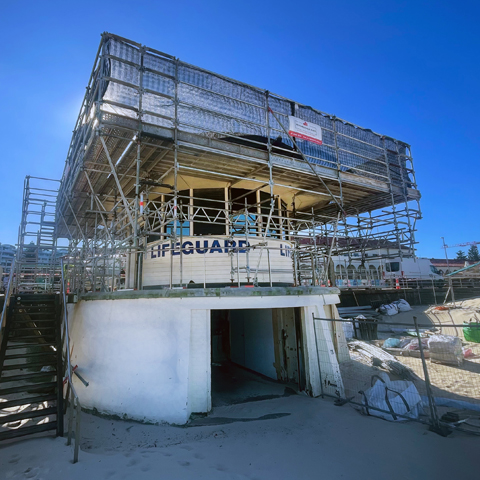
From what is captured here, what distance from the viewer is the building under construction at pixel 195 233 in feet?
22.7

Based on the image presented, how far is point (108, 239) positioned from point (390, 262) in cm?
3616

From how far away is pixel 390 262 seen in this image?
3738cm

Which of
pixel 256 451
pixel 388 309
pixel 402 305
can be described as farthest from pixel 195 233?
pixel 402 305

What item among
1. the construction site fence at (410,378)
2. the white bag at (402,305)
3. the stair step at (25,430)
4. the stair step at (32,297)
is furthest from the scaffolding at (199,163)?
the white bag at (402,305)

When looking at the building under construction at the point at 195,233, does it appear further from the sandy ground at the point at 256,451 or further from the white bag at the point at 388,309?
the white bag at the point at 388,309

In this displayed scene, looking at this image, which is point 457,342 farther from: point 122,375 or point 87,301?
point 87,301

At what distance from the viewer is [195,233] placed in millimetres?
11352

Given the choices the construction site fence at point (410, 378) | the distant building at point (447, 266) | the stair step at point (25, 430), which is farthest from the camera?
the distant building at point (447, 266)

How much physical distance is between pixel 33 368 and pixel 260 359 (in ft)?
21.3

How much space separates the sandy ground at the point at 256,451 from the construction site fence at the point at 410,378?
491 millimetres

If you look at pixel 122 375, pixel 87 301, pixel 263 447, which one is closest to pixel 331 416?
pixel 263 447

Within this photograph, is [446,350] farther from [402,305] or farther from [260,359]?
[402,305]

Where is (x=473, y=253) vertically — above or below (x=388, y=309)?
above

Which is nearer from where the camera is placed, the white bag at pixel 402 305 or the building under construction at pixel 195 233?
the building under construction at pixel 195 233
